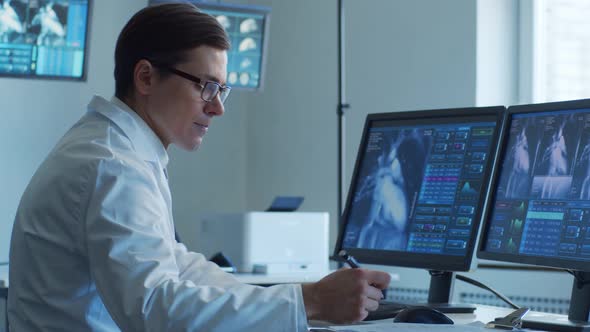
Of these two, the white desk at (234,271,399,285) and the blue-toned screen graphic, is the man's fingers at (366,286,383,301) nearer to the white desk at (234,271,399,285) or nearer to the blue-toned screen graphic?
the white desk at (234,271,399,285)

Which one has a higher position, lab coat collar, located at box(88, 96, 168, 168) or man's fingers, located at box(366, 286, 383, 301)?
lab coat collar, located at box(88, 96, 168, 168)

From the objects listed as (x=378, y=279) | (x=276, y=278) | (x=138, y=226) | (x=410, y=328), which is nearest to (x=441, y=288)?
(x=410, y=328)

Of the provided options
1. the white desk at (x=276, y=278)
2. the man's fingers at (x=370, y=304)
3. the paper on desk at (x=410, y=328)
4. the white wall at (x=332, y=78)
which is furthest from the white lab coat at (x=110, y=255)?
the white wall at (x=332, y=78)

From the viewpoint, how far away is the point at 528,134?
212cm

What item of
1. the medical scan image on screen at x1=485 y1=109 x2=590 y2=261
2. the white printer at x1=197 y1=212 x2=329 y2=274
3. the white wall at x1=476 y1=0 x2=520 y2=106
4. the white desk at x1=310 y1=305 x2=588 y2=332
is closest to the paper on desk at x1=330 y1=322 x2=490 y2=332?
the white desk at x1=310 y1=305 x2=588 y2=332

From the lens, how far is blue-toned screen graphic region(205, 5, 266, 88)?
422cm

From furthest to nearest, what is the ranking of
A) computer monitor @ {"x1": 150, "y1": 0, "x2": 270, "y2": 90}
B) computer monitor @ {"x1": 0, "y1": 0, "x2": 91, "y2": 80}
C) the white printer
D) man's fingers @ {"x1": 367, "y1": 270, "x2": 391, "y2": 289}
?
1. computer monitor @ {"x1": 150, "y1": 0, "x2": 270, "y2": 90}
2. the white printer
3. computer monitor @ {"x1": 0, "y1": 0, "x2": 91, "y2": 80}
4. man's fingers @ {"x1": 367, "y1": 270, "x2": 391, "y2": 289}

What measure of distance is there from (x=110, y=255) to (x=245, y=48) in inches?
114

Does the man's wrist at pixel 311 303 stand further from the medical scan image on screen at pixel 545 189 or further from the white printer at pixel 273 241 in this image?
the white printer at pixel 273 241

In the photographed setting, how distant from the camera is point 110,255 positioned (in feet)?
4.75

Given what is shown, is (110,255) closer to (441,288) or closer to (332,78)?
(441,288)

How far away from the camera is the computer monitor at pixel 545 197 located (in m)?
1.95

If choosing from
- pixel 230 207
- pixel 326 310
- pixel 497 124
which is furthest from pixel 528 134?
pixel 230 207

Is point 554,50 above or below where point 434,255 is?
above
